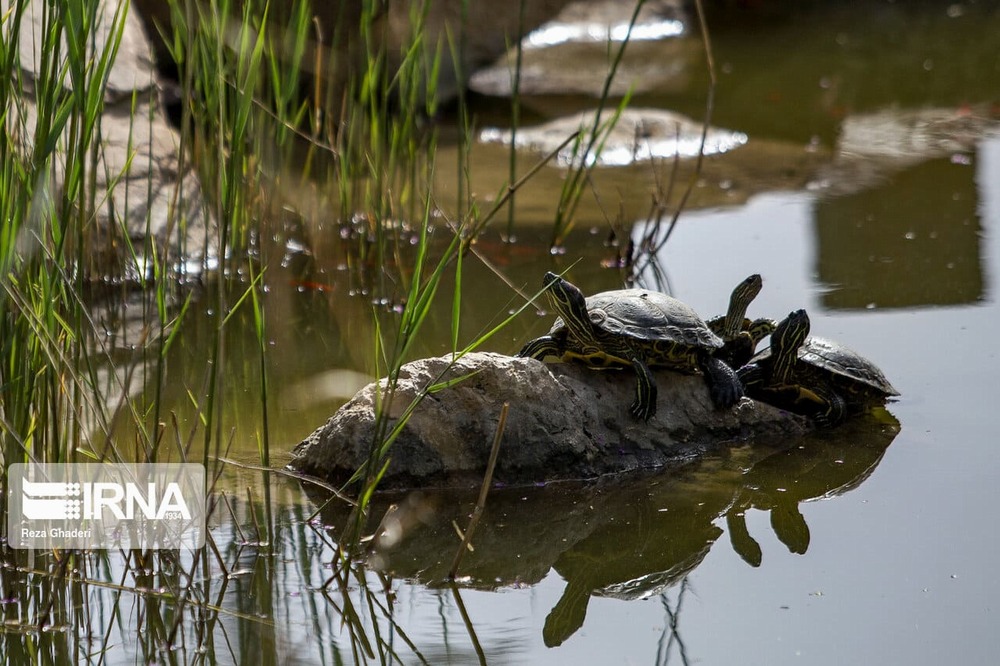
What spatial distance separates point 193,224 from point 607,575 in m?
2.90

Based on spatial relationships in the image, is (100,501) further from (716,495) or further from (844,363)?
(844,363)

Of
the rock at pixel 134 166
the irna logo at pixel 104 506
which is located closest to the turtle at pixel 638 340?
the irna logo at pixel 104 506

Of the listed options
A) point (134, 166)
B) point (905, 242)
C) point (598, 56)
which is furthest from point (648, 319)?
point (598, 56)

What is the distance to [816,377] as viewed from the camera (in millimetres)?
3152

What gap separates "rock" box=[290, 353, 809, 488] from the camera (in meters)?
2.75

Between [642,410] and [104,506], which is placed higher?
[642,410]

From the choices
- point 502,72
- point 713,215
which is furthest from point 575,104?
point 713,215

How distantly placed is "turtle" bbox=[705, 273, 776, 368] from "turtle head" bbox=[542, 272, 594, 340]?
491 millimetres

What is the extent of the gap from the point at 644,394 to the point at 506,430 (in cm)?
40

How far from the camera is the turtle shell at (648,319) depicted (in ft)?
9.55

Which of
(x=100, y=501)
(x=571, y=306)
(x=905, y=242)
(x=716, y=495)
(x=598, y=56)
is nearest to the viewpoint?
(x=100, y=501)

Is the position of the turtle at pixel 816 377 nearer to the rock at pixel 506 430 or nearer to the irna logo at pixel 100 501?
the rock at pixel 506 430

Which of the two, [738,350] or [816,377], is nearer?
[816,377]

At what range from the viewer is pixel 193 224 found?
4.67 metres
